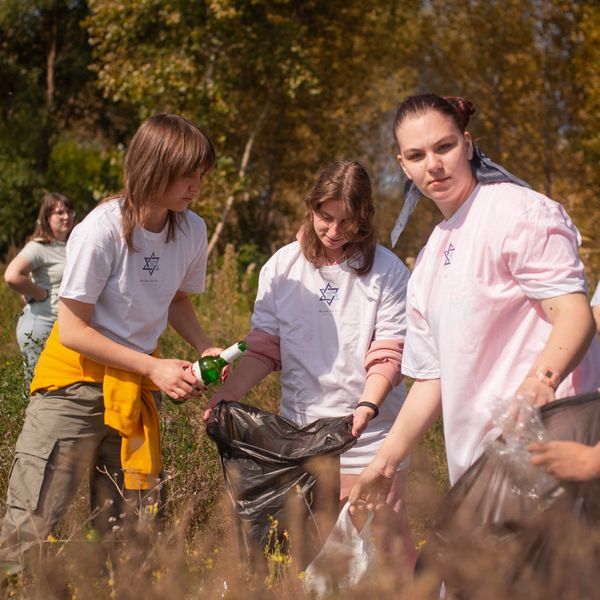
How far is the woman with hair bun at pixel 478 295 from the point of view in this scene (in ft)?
7.52

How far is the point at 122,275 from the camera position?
10.1 ft

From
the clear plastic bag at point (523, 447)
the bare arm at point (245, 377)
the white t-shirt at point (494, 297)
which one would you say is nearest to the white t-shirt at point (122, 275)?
the bare arm at point (245, 377)

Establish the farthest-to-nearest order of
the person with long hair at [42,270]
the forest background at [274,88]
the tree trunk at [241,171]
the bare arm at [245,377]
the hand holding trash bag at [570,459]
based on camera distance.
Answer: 1. the tree trunk at [241,171]
2. the forest background at [274,88]
3. the person with long hair at [42,270]
4. the bare arm at [245,377]
5. the hand holding trash bag at [570,459]

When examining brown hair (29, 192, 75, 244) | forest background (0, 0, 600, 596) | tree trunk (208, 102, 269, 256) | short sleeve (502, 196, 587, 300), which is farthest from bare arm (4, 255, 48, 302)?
tree trunk (208, 102, 269, 256)

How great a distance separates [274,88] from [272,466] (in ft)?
41.8

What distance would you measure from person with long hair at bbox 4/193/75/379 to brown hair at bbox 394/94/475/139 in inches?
159

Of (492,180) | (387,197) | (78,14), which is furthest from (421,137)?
(387,197)

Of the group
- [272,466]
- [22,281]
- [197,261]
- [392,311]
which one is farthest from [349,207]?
[22,281]

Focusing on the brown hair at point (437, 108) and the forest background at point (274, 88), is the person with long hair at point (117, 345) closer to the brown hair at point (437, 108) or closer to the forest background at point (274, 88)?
the brown hair at point (437, 108)

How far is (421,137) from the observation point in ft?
8.38

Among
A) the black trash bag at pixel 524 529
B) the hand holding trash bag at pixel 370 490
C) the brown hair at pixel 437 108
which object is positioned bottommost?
the hand holding trash bag at pixel 370 490

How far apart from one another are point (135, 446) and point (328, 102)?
13.7m

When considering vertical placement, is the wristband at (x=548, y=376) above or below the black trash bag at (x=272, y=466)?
above

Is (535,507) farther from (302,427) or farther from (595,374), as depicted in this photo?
(302,427)
